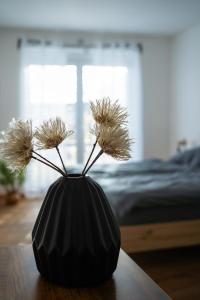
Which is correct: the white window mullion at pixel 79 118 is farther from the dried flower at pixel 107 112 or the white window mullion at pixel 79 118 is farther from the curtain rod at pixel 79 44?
the dried flower at pixel 107 112

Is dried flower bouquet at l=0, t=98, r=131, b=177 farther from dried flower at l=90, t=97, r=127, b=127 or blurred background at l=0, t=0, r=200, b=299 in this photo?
blurred background at l=0, t=0, r=200, b=299

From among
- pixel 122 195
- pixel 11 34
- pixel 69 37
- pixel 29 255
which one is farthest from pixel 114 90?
pixel 29 255

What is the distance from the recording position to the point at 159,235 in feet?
7.61

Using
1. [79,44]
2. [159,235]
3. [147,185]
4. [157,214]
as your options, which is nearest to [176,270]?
[159,235]

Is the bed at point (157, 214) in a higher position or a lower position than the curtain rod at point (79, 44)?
lower

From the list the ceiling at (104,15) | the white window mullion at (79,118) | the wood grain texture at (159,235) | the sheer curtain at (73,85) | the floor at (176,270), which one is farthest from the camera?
the white window mullion at (79,118)

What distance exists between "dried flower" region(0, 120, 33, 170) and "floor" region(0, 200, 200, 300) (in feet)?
5.08

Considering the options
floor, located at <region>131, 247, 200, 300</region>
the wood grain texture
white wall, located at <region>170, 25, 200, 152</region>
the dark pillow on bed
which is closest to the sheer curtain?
white wall, located at <region>170, 25, 200, 152</region>

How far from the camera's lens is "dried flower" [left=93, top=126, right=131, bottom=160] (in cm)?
83

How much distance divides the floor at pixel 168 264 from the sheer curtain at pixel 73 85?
4.40ft

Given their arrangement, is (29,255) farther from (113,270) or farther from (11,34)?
(11,34)

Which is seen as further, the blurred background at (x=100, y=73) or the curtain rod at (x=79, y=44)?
the curtain rod at (x=79, y=44)

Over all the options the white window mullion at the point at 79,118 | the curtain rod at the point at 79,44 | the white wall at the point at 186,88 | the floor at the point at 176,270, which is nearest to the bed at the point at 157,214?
the floor at the point at 176,270

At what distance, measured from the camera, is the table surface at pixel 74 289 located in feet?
2.44
